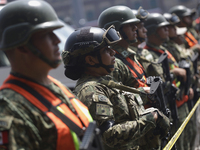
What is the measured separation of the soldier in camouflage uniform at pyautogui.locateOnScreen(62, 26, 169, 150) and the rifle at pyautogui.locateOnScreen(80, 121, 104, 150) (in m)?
A: 0.64

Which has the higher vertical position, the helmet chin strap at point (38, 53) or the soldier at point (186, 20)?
the helmet chin strap at point (38, 53)

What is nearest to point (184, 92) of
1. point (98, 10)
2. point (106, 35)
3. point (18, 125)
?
point (106, 35)

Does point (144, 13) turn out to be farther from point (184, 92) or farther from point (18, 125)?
point (18, 125)

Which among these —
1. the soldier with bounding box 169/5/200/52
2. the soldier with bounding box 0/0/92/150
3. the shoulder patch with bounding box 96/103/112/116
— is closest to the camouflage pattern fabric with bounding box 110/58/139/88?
the shoulder patch with bounding box 96/103/112/116

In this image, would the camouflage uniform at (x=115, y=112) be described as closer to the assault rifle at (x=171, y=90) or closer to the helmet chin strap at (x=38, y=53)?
the helmet chin strap at (x=38, y=53)

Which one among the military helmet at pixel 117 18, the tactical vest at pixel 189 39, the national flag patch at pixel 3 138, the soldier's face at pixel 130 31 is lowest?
the tactical vest at pixel 189 39

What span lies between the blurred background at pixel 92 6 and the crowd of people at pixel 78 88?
90.7 feet

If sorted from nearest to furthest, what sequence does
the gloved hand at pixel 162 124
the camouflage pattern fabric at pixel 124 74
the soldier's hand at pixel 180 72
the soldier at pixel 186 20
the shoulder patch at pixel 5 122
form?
the shoulder patch at pixel 5 122, the gloved hand at pixel 162 124, the camouflage pattern fabric at pixel 124 74, the soldier's hand at pixel 180 72, the soldier at pixel 186 20

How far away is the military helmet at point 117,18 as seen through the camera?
3631mm

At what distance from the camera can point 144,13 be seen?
4.41 metres

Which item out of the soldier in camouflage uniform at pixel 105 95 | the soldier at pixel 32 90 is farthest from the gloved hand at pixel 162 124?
the soldier at pixel 32 90

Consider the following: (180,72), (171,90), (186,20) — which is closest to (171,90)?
(171,90)

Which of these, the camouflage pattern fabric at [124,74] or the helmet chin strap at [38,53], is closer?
the helmet chin strap at [38,53]

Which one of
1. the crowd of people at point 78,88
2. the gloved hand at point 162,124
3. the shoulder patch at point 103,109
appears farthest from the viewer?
the gloved hand at point 162,124
